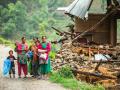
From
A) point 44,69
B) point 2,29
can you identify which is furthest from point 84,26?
point 2,29

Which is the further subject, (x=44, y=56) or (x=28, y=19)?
(x=28, y=19)

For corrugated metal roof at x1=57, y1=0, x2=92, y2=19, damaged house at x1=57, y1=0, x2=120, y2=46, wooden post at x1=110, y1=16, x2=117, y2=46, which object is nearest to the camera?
corrugated metal roof at x1=57, y1=0, x2=92, y2=19

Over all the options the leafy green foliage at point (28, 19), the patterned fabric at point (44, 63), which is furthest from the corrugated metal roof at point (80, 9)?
the leafy green foliage at point (28, 19)

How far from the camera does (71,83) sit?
14.7 meters

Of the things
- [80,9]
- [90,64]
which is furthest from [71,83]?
[80,9]

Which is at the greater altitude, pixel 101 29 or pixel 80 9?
pixel 80 9

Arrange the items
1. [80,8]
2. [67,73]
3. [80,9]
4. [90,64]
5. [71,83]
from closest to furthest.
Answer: [71,83], [67,73], [90,64], [80,9], [80,8]

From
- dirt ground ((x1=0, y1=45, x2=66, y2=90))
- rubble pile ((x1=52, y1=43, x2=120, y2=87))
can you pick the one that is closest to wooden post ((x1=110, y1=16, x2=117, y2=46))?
rubble pile ((x1=52, y1=43, x2=120, y2=87))

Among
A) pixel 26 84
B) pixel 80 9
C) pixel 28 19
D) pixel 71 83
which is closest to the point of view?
pixel 71 83

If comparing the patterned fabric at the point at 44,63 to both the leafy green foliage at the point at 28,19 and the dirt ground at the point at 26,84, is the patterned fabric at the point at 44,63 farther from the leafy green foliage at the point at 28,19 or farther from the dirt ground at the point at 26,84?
the leafy green foliage at the point at 28,19

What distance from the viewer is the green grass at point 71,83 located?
1395cm

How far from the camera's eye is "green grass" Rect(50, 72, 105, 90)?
14.0 meters

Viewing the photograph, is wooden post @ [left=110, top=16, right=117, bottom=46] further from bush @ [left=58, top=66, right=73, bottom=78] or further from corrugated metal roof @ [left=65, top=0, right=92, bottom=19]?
bush @ [left=58, top=66, right=73, bottom=78]

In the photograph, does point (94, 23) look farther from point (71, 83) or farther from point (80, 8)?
point (71, 83)
